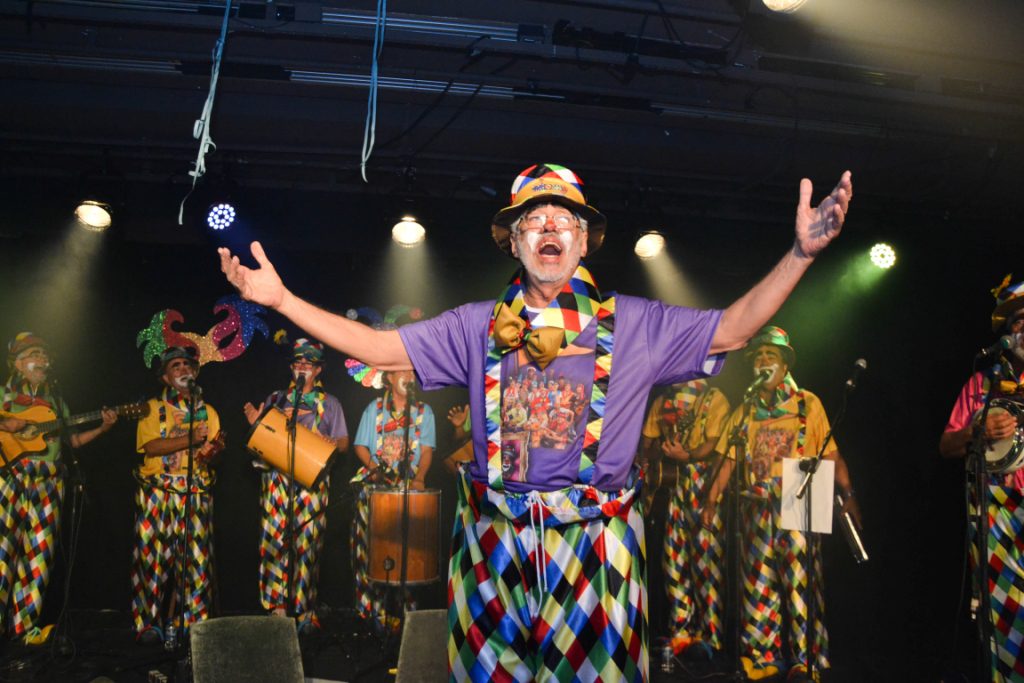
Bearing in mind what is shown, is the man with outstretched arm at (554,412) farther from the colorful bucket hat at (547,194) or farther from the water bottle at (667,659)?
the water bottle at (667,659)

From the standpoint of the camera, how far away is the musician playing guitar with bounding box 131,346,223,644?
7.74 metres

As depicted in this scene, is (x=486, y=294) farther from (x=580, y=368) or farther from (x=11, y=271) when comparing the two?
(x=580, y=368)

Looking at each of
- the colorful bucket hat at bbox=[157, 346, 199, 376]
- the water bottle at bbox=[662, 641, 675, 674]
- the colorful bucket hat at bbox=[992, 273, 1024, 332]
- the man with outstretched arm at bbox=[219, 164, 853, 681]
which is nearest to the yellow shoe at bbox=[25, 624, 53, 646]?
the colorful bucket hat at bbox=[157, 346, 199, 376]

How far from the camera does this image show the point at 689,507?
8008mm

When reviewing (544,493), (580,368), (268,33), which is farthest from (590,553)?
(268,33)

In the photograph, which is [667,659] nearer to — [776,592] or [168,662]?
[776,592]

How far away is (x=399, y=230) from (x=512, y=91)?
199cm

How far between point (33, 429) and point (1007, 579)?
7659 mm

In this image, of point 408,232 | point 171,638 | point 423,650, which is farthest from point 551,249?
point 171,638

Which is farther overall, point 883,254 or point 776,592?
point 883,254

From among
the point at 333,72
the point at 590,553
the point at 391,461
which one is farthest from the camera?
the point at 391,461

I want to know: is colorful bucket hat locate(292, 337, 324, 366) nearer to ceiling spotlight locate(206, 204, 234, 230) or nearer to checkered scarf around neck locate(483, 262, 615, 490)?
ceiling spotlight locate(206, 204, 234, 230)

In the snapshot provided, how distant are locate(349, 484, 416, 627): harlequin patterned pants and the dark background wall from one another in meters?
1.01

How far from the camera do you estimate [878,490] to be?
894cm
